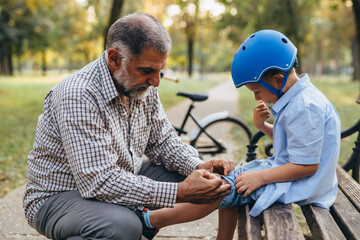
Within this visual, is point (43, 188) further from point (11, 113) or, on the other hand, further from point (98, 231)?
point (11, 113)

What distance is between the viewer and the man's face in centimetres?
199

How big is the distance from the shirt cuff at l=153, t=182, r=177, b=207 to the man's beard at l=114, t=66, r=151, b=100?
59 cm

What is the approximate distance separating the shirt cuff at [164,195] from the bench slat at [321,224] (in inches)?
28.4

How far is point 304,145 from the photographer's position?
5.75ft

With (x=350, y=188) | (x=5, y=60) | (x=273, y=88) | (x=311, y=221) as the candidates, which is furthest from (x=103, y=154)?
(x=5, y=60)

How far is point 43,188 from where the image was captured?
6.59ft

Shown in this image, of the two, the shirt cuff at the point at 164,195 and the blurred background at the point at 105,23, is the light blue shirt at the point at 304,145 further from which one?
the blurred background at the point at 105,23

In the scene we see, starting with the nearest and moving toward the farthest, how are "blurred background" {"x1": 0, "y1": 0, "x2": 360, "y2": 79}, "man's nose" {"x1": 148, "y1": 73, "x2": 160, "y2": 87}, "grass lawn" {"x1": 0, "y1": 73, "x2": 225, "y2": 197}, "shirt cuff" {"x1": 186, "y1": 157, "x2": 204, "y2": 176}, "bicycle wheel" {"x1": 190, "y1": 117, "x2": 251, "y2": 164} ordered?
"man's nose" {"x1": 148, "y1": 73, "x2": 160, "y2": 87} < "shirt cuff" {"x1": 186, "y1": 157, "x2": 204, "y2": 176} < "grass lawn" {"x1": 0, "y1": 73, "x2": 225, "y2": 197} < "bicycle wheel" {"x1": 190, "y1": 117, "x2": 251, "y2": 164} < "blurred background" {"x1": 0, "y1": 0, "x2": 360, "y2": 79}

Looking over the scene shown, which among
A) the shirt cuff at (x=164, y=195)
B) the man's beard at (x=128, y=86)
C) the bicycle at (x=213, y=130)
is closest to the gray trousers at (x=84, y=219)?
the shirt cuff at (x=164, y=195)

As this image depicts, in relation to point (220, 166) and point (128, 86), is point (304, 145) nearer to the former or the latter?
point (220, 166)

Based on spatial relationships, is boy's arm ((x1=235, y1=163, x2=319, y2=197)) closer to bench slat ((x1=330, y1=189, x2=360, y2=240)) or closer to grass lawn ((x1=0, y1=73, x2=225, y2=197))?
bench slat ((x1=330, y1=189, x2=360, y2=240))

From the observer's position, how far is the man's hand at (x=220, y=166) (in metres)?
2.19

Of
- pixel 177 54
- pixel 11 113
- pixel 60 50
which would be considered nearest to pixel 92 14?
pixel 60 50

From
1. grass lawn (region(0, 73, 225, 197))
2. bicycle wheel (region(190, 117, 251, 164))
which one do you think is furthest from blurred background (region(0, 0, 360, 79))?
bicycle wheel (region(190, 117, 251, 164))
